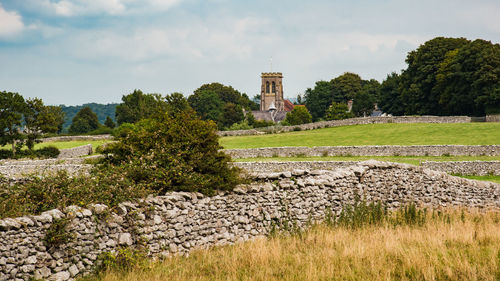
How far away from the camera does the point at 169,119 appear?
13.4 m

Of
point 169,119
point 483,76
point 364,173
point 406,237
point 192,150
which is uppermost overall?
point 483,76

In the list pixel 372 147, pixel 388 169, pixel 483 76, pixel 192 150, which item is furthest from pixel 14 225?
pixel 483 76

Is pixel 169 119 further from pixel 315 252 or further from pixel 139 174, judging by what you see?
pixel 315 252

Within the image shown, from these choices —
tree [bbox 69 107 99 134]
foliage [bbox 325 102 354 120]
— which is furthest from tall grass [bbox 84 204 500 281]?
tree [bbox 69 107 99 134]

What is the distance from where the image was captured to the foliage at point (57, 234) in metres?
7.42

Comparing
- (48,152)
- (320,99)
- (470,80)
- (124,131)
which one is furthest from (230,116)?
(124,131)

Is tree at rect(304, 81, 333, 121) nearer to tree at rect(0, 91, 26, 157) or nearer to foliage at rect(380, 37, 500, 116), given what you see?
foliage at rect(380, 37, 500, 116)

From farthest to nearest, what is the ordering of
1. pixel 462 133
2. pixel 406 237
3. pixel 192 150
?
pixel 462 133, pixel 192 150, pixel 406 237

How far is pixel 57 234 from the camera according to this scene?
7473 mm

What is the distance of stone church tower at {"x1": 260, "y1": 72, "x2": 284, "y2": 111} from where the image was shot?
148625 mm

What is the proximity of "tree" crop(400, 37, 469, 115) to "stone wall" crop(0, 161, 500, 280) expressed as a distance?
52.7 metres

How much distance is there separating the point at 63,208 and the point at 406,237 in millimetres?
7844

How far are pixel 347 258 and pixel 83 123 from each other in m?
107

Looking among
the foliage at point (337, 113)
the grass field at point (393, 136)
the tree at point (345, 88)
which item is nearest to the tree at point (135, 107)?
the grass field at point (393, 136)
